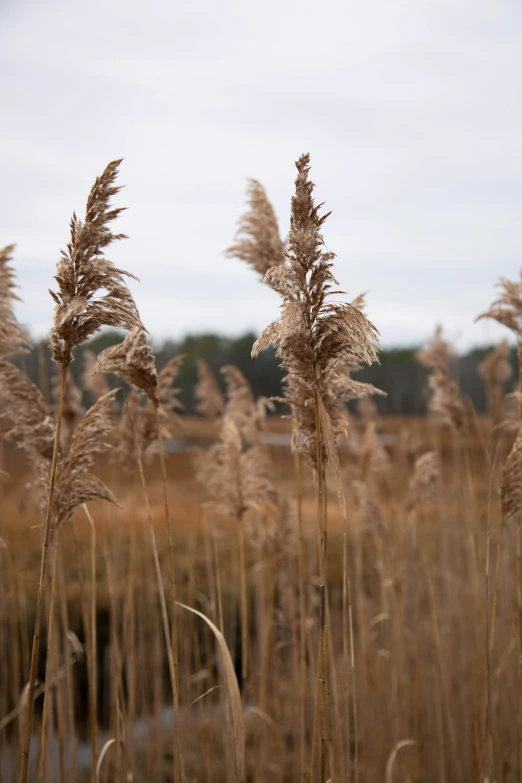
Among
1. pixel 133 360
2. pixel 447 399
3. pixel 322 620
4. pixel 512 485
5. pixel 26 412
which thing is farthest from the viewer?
pixel 447 399

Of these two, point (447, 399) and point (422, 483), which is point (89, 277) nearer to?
point (447, 399)

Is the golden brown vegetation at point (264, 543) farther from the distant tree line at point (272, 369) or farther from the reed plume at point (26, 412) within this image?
the distant tree line at point (272, 369)

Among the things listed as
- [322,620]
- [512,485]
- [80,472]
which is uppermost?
[80,472]

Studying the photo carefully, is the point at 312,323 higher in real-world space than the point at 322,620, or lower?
higher

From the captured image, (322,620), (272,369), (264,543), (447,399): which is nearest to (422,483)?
(447,399)

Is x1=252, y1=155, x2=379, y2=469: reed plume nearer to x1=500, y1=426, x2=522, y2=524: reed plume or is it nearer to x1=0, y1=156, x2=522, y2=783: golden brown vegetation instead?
x1=0, y1=156, x2=522, y2=783: golden brown vegetation

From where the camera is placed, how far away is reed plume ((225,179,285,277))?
2.54 metres

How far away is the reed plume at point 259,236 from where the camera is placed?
254 centimetres

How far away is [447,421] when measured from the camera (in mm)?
3273

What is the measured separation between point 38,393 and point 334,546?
29.1ft

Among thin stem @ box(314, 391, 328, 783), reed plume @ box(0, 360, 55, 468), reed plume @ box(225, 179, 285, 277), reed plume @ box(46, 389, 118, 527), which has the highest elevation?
reed plume @ box(225, 179, 285, 277)

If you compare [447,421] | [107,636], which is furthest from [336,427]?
[107,636]

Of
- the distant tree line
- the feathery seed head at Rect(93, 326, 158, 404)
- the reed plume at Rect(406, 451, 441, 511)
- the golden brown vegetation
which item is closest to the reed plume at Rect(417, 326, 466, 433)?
the golden brown vegetation

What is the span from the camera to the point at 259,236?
2562 millimetres
